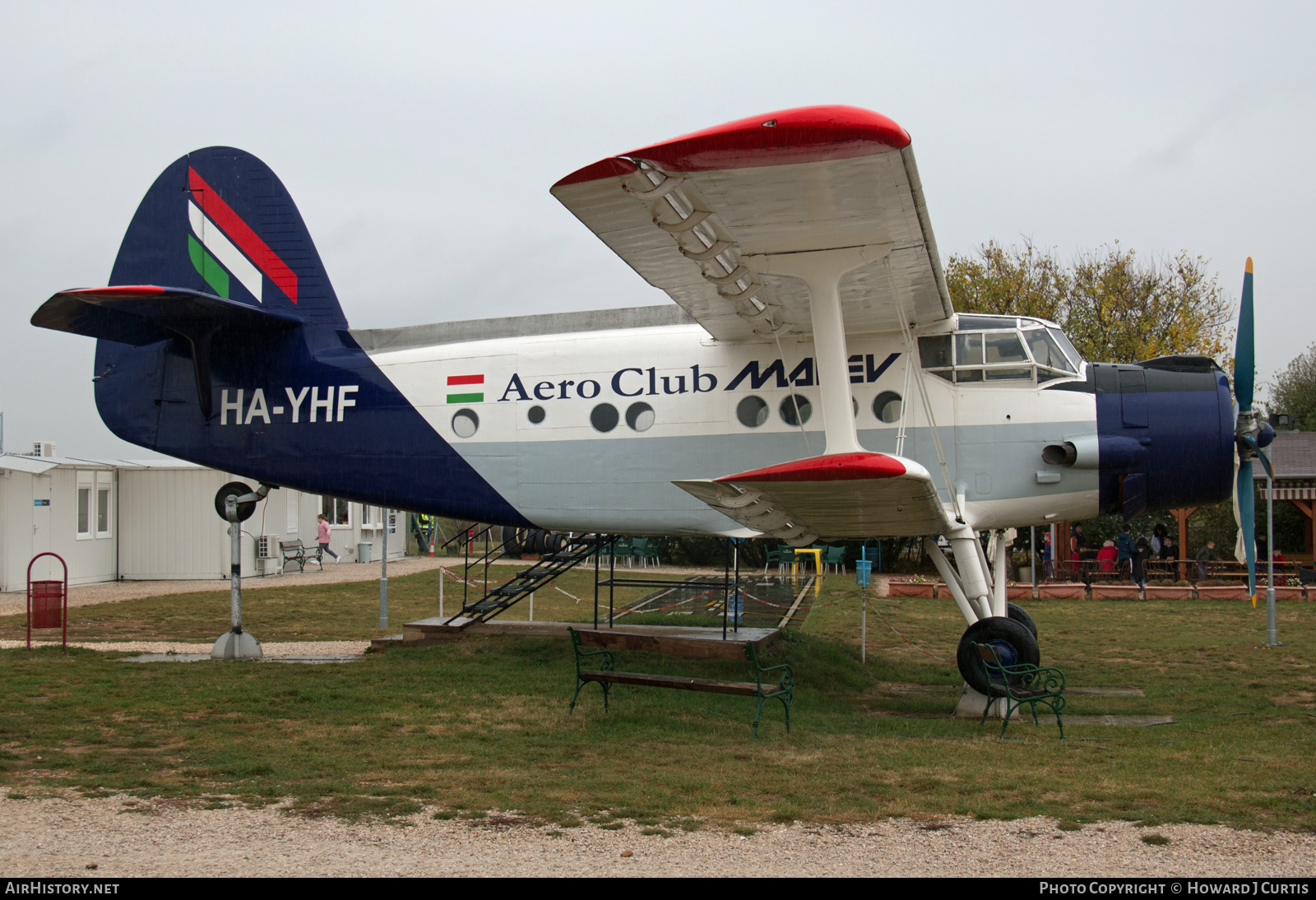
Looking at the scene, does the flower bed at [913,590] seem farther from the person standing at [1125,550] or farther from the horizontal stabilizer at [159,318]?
the horizontal stabilizer at [159,318]

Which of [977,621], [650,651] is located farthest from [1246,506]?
[650,651]

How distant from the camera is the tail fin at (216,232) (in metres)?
13.8

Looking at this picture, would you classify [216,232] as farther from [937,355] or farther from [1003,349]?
[1003,349]

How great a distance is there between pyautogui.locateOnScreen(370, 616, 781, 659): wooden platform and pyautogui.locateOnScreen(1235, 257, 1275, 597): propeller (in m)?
6.29

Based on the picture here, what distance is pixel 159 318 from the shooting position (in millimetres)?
12711

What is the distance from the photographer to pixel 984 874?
527 centimetres

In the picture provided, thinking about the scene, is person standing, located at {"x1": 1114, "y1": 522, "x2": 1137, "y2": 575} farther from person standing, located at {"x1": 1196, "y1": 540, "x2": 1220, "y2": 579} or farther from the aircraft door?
the aircraft door

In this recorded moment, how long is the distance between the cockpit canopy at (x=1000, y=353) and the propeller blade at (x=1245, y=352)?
1808mm

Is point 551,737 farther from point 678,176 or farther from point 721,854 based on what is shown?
point 678,176

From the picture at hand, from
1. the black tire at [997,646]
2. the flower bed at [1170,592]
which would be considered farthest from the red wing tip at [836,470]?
the flower bed at [1170,592]

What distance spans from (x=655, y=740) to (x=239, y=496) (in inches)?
337

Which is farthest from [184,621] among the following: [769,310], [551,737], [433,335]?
[769,310]

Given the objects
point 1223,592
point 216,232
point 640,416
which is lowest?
point 1223,592
